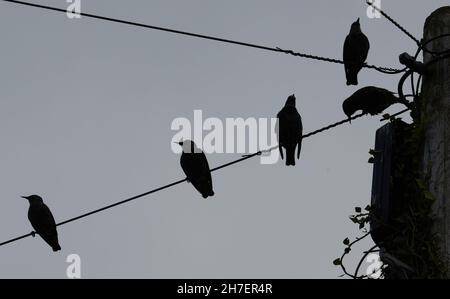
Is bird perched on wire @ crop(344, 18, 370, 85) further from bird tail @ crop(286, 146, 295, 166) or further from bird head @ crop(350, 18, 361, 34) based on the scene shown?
bird tail @ crop(286, 146, 295, 166)

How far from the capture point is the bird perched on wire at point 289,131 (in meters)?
10.0

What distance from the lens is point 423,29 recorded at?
19.7 ft

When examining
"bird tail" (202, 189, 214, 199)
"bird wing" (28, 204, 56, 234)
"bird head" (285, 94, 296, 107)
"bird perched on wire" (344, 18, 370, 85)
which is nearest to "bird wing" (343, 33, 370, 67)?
"bird perched on wire" (344, 18, 370, 85)

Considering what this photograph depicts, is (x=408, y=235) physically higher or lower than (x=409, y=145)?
lower

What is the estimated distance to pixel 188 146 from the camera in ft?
36.3

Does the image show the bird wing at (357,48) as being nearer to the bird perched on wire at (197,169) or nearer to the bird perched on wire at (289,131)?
the bird perched on wire at (289,131)

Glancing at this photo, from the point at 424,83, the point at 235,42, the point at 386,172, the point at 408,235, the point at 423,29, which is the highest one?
the point at 235,42

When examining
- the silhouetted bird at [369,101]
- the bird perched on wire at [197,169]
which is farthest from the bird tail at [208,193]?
the silhouetted bird at [369,101]

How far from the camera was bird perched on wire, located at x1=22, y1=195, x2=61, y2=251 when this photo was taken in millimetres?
11805

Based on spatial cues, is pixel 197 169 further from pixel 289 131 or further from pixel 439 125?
pixel 439 125

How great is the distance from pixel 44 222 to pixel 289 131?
345cm
